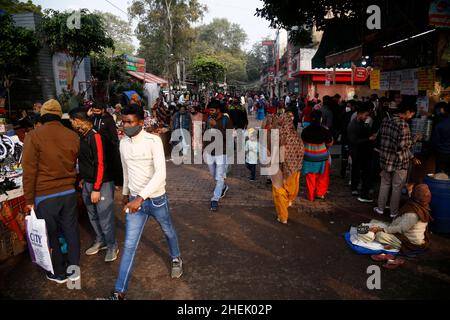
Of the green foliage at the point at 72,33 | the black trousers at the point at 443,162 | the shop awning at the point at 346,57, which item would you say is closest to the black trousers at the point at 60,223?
the black trousers at the point at 443,162

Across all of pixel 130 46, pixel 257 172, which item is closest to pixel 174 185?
pixel 257 172

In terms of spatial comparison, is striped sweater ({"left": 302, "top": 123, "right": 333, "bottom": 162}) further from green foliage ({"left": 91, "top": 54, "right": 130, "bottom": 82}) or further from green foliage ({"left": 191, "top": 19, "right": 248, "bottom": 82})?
green foliage ({"left": 191, "top": 19, "right": 248, "bottom": 82})

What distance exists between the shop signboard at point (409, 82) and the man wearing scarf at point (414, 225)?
395 cm

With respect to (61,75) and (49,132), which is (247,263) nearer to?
(49,132)

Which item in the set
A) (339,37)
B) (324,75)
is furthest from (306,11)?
(324,75)

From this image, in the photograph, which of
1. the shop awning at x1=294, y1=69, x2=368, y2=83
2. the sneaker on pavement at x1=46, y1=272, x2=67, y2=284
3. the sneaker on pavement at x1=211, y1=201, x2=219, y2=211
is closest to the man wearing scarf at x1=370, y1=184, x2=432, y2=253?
the sneaker on pavement at x1=211, y1=201, x2=219, y2=211

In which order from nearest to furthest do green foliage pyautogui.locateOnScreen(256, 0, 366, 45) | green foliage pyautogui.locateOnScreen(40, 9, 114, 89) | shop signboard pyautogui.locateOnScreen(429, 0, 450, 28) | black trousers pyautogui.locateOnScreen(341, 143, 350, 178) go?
shop signboard pyautogui.locateOnScreen(429, 0, 450, 28) → green foliage pyautogui.locateOnScreen(256, 0, 366, 45) → black trousers pyautogui.locateOnScreen(341, 143, 350, 178) → green foliage pyautogui.locateOnScreen(40, 9, 114, 89)

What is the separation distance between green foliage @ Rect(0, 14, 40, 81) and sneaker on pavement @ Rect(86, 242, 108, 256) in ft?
25.6

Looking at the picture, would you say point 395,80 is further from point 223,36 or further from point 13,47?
point 223,36

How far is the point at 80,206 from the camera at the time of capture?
5.53 meters

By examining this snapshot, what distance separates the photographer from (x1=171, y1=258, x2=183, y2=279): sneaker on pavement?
12.3 feet

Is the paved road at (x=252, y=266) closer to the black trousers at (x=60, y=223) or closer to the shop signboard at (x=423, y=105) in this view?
the black trousers at (x=60, y=223)

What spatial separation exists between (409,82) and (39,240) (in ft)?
26.4

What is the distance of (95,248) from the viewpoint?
4.39 meters
